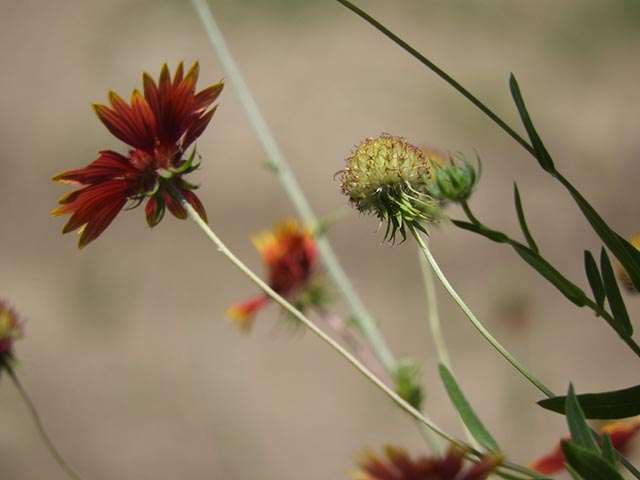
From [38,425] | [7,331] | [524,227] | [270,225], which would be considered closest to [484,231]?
[524,227]

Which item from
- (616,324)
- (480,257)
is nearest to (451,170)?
(616,324)

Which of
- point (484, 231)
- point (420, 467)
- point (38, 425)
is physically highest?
point (484, 231)

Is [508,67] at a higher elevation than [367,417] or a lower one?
higher

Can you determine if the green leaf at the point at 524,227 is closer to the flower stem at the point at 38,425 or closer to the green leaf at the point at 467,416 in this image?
the green leaf at the point at 467,416

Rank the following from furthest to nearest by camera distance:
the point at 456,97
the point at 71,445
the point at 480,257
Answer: the point at 456,97, the point at 480,257, the point at 71,445

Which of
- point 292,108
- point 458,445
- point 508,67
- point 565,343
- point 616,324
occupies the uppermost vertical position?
point 508,67

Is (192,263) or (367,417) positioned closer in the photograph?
(367,417)

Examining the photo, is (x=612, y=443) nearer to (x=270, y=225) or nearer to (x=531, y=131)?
(x=531, y=131)

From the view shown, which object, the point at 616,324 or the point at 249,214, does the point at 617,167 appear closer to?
the point at 249,214
